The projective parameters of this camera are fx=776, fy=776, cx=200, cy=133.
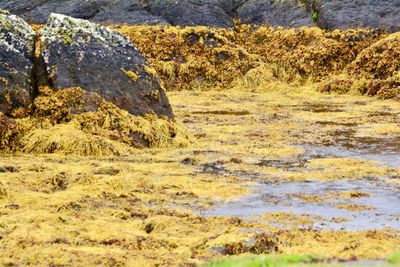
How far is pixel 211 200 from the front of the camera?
8.78 meters

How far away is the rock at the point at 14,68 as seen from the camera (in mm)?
12922

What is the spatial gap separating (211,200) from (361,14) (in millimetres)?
21088

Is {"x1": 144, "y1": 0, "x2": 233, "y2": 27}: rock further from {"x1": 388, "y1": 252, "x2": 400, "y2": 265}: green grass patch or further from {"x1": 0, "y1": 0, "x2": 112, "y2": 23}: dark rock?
{"x1": 388, "y1": 252, "x2": 400, "y2": 265}: green grass patch

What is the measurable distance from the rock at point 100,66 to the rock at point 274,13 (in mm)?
15893

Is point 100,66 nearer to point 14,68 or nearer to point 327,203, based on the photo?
point 14,68

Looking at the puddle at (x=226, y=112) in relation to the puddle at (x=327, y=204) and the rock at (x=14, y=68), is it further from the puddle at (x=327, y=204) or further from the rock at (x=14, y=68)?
the puddle at (x=327, y=204)

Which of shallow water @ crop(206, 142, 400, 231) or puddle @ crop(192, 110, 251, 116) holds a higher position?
shallow water @ crop(206, 142, 400, 231)

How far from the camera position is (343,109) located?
770 inches

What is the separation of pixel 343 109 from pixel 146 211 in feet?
40.2

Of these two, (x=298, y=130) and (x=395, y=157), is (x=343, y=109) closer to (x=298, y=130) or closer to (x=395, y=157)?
(x=298, y=130)

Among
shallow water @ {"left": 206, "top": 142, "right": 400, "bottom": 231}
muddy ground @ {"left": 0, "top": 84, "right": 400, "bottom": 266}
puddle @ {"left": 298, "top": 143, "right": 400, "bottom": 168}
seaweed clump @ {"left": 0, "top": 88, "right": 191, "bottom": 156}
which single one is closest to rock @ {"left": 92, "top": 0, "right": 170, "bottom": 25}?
muddy ground @ {"left": 0, "top": 84, "right": 400, "bottom": 266}

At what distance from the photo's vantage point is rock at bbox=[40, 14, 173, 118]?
1346cm

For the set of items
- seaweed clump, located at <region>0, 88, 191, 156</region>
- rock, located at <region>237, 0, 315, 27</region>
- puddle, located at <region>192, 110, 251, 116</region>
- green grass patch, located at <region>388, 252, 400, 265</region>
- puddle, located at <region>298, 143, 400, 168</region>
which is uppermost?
rock, located at <region>237, 0, 315, 27</region>

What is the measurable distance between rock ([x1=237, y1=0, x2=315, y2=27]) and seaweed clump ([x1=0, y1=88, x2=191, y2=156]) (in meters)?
16.8
